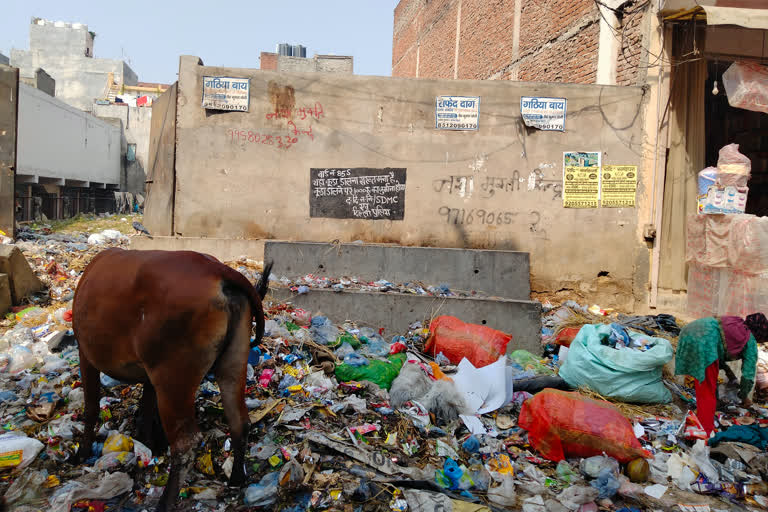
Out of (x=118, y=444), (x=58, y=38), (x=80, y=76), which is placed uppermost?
(x=58, y=38)

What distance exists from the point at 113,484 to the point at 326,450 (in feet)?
4.34

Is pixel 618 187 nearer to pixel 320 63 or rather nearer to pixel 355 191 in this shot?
pixel 355 191

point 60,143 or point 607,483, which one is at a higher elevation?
point 60,143

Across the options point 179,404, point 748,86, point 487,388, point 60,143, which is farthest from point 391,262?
point 60,143

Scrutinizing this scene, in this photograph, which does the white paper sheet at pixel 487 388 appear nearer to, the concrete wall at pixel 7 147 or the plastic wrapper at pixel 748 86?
the plastic wrapper at pixel 748 86

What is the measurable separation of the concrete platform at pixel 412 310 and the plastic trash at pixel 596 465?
8.37 feet

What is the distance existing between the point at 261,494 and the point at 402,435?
50.4 inches

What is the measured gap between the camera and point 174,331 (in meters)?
2.83

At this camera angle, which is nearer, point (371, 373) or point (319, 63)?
point (371, 373)

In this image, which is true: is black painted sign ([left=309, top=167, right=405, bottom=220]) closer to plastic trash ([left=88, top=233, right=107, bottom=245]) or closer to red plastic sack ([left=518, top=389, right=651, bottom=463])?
red plastic sack ([left=518, top=389, right=651, bottom=463])

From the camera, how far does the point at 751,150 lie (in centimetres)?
1023

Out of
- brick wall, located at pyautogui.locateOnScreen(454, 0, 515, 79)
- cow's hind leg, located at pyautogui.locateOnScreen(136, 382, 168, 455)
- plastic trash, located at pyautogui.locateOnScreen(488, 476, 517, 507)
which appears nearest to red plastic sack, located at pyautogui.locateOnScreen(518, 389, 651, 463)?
plastic trash, located at pyautogui.locateOnScreen(488, 476, 517, 507)

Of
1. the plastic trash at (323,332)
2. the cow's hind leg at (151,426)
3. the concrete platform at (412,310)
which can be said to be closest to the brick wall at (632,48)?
the concrete platform at (412,310)

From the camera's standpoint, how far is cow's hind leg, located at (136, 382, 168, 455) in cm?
356
